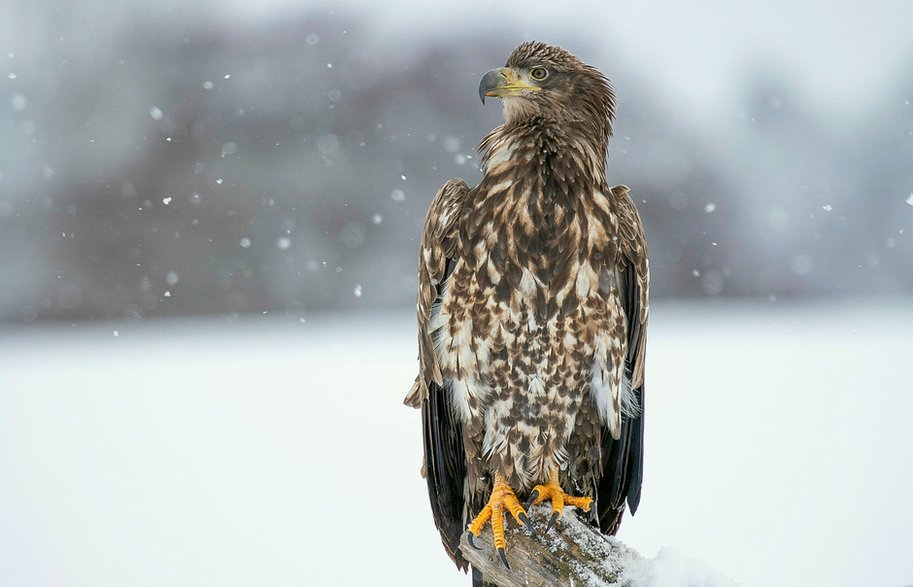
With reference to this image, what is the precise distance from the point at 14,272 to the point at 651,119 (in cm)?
791

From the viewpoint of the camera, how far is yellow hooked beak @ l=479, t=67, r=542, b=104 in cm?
296

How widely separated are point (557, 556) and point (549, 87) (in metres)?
1.45

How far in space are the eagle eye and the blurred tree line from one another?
24.8ft

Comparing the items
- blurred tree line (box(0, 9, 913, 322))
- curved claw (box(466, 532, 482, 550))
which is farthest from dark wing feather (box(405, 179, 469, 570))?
blurred tree line (box(0, 9, 913, 322))

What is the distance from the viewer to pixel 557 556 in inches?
97.0

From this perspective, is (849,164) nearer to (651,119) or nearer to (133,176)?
(651,119)

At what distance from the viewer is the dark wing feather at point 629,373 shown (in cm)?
297

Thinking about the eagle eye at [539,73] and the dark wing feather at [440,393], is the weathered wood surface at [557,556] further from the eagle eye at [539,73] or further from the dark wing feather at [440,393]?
the eagle eye at [539,73]

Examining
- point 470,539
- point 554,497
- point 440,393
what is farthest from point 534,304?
point 470,539

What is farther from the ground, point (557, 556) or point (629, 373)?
point (629, 373)

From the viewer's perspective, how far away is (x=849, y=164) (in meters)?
11.9

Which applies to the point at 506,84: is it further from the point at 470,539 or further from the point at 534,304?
the point at 470,539

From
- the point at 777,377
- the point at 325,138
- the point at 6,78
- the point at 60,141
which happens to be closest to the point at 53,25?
the point at 6,78

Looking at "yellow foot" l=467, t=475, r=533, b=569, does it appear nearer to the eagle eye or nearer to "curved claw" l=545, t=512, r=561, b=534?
"curved claw" l=545, t=512, r=561, b=534
